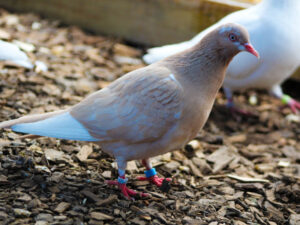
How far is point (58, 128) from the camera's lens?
9.09 feet

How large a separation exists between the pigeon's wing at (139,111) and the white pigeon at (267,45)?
1906 millimetres

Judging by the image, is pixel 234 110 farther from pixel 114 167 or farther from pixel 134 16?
pixel 114 167

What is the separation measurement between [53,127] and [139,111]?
1.94 feet

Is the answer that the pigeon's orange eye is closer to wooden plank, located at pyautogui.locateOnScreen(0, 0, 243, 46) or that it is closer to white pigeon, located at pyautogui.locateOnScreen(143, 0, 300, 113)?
white pigeon, located at pyautogui.locateOnScreen(143, 0, 300, 113)

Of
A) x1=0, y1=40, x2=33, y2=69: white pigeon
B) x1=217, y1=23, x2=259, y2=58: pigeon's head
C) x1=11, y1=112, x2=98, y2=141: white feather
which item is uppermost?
x1=217, y1=23, x2=259, y2=58: pigeon's head

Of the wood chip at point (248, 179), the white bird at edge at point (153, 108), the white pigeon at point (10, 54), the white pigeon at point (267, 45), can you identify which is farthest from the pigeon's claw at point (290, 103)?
the white pigeon at point (10, 54)

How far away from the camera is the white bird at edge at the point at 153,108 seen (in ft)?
8.88

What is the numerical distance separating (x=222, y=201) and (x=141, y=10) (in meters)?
3.58

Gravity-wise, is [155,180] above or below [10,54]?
below

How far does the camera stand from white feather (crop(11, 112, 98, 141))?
2729 mm

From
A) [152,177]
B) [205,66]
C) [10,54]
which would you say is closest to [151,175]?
[152,177]

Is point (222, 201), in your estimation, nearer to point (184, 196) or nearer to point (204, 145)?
point (184, 196)

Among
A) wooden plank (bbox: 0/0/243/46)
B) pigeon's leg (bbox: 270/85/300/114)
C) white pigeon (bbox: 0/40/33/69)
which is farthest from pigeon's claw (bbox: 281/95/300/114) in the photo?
white pigeon (bbox: 0/40/33/69)

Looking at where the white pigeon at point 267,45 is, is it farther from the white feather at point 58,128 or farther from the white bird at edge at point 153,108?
the white feather at point 58,128
